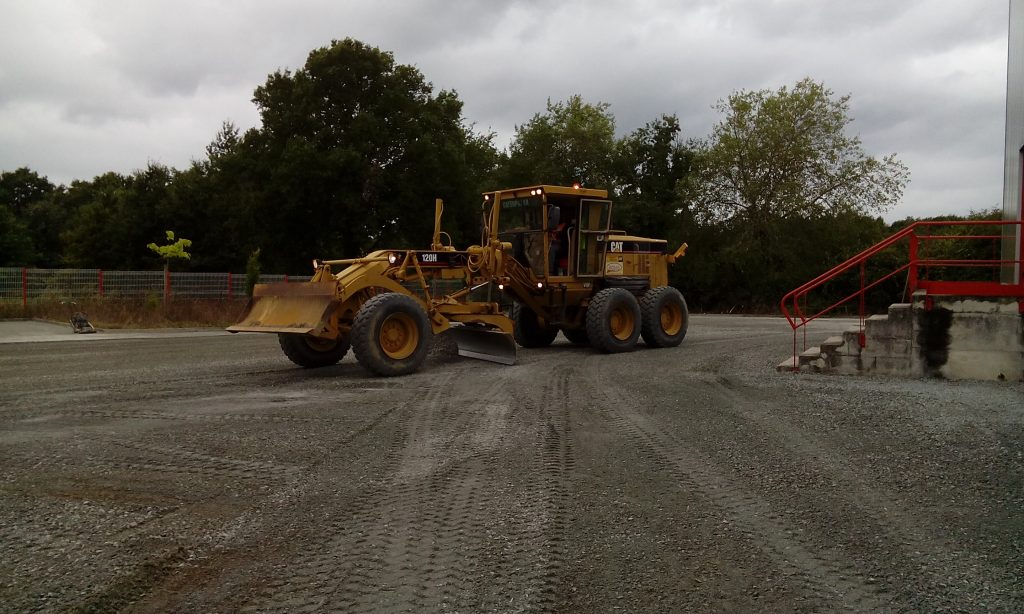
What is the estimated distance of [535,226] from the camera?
13.3 meters

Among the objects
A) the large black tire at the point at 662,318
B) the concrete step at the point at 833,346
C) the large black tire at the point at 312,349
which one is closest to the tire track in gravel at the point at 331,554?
the large black tire at the point at 312,349

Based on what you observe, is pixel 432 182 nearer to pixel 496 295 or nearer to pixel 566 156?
pixel 566 156

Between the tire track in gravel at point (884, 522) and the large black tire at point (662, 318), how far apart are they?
290 inches

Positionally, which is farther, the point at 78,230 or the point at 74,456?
the point at 78,230

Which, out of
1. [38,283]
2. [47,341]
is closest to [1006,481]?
[47,341]

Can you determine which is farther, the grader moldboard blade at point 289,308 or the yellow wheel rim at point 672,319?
the yellow wheel rim at point 672,319

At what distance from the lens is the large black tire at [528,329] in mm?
14875

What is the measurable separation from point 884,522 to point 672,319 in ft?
35.7

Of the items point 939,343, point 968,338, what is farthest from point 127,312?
point 968,338

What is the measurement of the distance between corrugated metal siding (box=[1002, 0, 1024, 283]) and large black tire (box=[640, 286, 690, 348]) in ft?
17.9

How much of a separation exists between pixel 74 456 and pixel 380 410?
9.18 feet

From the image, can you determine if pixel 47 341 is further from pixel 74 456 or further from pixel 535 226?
pixel 74 456

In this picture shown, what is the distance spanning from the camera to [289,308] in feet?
33.6

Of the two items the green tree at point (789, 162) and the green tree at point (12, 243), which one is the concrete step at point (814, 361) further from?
the green tree at point (12, 243)
